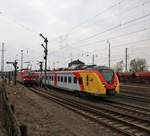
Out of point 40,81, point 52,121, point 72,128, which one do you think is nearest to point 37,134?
point 72,128

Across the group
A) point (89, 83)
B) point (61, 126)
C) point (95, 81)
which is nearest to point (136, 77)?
point (89, 83)

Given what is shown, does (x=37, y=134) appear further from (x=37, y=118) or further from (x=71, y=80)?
(x=71, y=80)

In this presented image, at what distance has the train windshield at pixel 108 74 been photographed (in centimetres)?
2014

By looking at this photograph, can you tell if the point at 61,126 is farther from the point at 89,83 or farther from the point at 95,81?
the point at 89,83

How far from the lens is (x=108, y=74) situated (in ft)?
67.1

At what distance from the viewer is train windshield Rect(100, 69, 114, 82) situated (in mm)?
20141

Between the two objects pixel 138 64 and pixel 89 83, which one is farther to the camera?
pixel 138 64

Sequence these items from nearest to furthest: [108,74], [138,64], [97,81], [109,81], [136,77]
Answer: [97,81] < [109,81] < [108,74] < [136,77] < [138,64]

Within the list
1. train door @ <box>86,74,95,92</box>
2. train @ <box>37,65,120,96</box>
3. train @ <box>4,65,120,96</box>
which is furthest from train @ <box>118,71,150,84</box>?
train door @ <box>86,74,95,92</box>

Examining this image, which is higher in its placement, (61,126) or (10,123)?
(10,123)

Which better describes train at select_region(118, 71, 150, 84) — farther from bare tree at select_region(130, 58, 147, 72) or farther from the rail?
bare tree at select_region(130, 58, 147, 72)

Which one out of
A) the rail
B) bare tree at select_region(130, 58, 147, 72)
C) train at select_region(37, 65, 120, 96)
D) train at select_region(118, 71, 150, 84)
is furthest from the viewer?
bare tree at select_region(130, 58, 147, 72)

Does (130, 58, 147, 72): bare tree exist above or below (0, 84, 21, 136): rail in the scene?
above

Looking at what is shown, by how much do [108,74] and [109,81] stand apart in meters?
0.60
